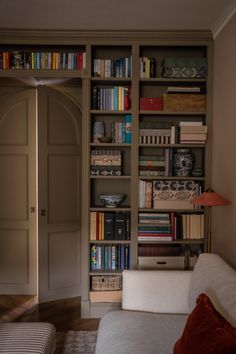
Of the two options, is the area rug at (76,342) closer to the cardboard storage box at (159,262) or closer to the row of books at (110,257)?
the row of books at (110,257)

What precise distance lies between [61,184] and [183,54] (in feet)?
5.93

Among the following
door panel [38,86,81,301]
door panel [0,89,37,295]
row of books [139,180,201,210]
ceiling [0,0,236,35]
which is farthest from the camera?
door panel [0,89,37,295]

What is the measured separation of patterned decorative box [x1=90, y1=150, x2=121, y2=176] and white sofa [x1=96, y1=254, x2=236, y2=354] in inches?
42.5

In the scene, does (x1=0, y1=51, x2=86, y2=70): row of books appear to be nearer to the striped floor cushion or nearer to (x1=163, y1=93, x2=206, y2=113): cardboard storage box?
(x1=163, y1=93, x2=206, y2=113): cardboard storage box

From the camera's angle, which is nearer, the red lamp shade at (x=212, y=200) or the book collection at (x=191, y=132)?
the red lamp shade at (x=212, y=200)

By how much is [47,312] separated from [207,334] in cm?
223

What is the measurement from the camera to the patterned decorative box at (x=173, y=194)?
3205 mm

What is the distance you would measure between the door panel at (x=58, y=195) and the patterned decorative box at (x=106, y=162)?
48 cm

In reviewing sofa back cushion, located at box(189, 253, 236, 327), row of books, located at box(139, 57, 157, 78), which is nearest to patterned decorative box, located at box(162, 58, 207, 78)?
row of books, located at box(139, 57, 157, 78)

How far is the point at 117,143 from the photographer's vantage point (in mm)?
3223

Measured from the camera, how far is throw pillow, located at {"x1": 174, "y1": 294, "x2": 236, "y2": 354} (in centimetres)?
142

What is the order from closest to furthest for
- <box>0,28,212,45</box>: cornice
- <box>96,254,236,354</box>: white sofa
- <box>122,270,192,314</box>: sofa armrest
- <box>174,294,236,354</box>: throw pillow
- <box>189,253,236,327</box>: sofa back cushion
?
<box>174,294,236,354</box>: throw pillow < <box>189,253,236,327</box>: sofa back cushion < <box>96,254,236,354</box>: white sofa < <box>122,270,192,314</box>: sofa armrest < <box>0,28,212,45</box>: cornice

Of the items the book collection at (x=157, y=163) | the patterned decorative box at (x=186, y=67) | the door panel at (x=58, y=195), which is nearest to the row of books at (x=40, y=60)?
the door panel at (x=58, y=195)

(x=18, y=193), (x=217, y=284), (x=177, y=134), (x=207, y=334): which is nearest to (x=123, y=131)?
(x=177, y=134)
